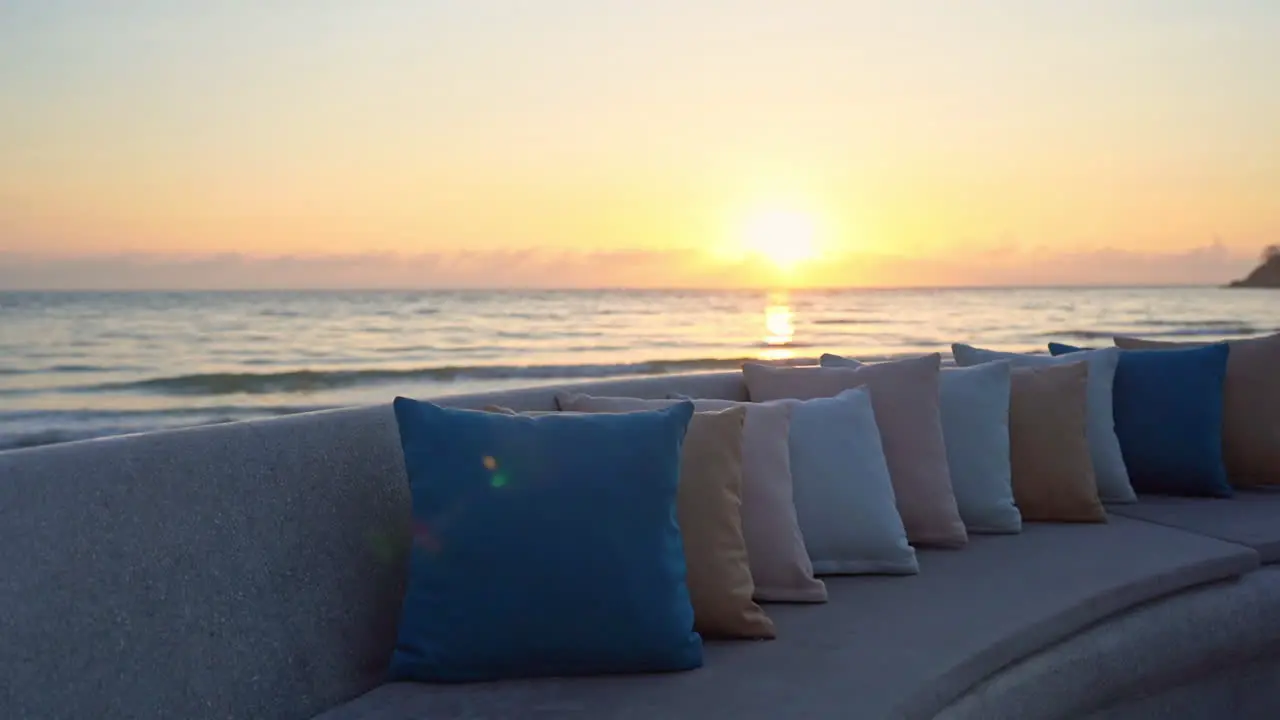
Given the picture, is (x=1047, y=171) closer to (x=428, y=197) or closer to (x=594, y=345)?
(x=594, y=345)

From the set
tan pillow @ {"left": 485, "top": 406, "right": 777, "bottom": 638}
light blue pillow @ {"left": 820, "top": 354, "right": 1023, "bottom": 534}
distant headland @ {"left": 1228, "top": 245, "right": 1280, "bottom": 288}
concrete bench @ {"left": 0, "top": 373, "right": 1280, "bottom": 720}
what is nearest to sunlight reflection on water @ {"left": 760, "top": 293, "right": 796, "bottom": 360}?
light blue pillow @ {"left": 820, "top": 354, "right": 1023, "bottom": 534}

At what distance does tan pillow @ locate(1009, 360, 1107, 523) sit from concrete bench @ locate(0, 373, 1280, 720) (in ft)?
1.35

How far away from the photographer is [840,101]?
8.01m

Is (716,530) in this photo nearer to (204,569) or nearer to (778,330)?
(204,569)

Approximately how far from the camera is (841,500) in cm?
202

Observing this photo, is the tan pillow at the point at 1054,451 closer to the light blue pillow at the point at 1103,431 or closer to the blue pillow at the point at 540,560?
the light blue pillow at the point at 1103,431

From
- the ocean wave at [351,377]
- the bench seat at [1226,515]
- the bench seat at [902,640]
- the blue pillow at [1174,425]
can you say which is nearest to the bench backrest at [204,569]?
the bench seat at [902,640]

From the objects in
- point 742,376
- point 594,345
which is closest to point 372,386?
point 594,345

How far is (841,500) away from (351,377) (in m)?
10.3

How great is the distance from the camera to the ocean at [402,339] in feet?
34.0

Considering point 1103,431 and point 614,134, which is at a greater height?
point 614,134

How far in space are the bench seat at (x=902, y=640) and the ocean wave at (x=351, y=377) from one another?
917 centimetres

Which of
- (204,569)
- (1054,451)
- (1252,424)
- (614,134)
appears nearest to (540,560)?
(204,569)

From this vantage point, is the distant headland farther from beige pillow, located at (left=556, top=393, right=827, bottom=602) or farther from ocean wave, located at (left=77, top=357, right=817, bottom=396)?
beige pillow, located at (left=556, top=393, right=827, bottom=602)
